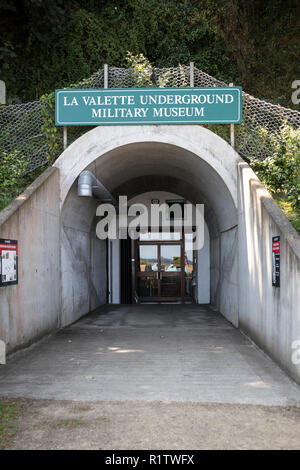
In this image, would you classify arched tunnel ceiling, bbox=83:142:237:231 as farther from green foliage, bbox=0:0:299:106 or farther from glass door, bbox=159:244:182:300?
green foliage, bbox=0:0:299:106

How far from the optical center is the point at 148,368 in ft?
20.8

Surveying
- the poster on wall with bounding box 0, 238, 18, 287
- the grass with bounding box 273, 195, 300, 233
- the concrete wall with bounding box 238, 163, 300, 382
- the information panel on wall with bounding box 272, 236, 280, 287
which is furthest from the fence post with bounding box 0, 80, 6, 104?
the information panel on wall with bounding box 272, 236, 280, 287

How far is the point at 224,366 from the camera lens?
644 centimetres

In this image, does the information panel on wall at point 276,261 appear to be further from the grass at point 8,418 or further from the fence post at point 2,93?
the fence post at point 2,93

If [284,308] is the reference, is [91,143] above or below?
above

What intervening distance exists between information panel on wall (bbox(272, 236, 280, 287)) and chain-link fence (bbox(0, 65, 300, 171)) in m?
4.12

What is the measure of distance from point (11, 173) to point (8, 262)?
3.80m

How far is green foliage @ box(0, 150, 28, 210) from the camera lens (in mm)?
9727

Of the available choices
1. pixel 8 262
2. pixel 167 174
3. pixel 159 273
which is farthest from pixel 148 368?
pixel 159 273

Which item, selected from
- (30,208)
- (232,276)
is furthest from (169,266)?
(30,208)

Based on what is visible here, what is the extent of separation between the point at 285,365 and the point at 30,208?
4865mm

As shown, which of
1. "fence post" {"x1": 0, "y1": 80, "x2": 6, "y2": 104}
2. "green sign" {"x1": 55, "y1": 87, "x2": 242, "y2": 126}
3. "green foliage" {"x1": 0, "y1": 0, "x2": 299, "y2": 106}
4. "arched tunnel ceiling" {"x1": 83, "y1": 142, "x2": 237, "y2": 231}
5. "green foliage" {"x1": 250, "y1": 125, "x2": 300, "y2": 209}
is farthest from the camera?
"green foliage" {"x1": 0, "y1": 0, "x2": 299, "y2": 106}
